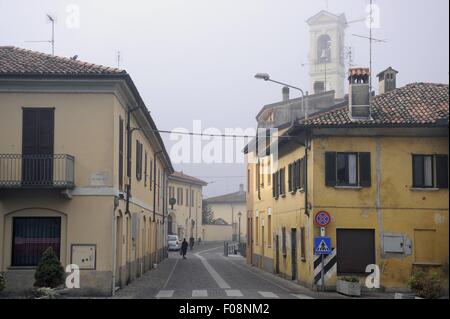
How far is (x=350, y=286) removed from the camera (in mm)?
21688

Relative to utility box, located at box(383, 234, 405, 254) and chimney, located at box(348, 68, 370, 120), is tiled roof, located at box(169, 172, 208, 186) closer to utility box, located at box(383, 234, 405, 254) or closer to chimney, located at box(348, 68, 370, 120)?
chimney, located at box(348, 68, 370, 120)

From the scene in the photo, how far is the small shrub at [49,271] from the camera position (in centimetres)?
1912

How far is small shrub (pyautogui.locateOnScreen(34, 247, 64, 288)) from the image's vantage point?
753 inches

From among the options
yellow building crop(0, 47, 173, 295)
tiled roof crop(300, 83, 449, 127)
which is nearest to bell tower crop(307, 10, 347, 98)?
tiled roof crop(300, 83, 449, 127)

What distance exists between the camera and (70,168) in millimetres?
20656

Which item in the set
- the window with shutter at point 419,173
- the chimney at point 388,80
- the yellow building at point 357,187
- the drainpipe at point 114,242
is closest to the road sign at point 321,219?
the yellow building at point 357,187

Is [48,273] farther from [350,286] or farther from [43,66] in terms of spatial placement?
[350,286]

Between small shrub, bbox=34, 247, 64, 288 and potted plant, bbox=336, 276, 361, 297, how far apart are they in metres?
9.38

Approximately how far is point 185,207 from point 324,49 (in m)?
27.8

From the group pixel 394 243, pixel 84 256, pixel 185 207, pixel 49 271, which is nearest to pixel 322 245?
pixel 394 243
